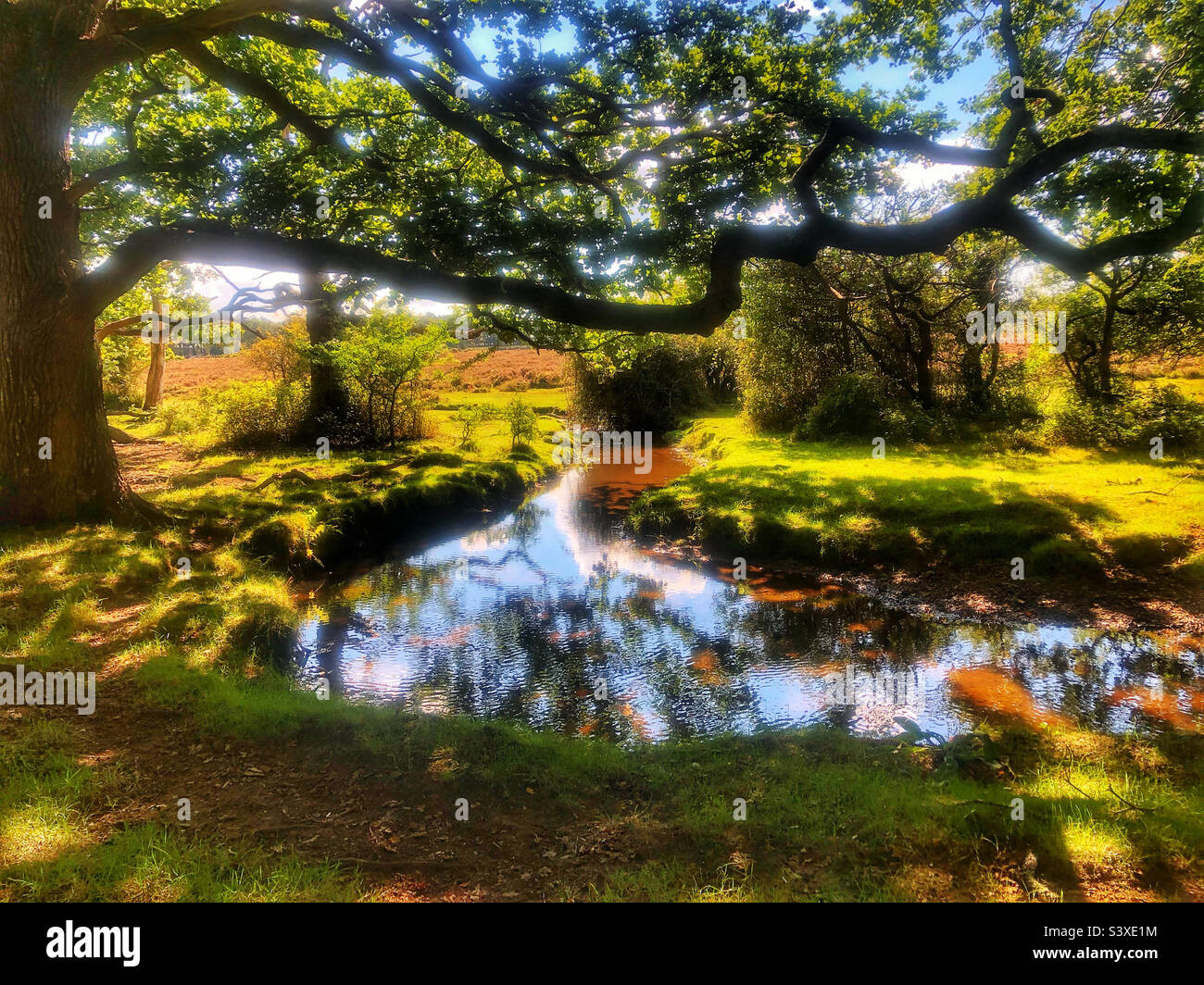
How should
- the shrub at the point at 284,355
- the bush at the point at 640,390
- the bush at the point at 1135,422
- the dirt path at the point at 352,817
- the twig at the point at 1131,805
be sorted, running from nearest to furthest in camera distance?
1. the dirt path at the point at 352,817
2. the twig at the point at 1131,805
3. the bush at the point at 1135,422
4. the shrub at the point at 284,355
5. the bush at the point at 640,390

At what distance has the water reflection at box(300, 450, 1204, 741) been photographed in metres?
6.40

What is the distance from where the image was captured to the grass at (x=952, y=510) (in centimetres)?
956

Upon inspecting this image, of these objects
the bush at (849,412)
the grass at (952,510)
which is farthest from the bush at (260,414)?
the bush at (849,412)

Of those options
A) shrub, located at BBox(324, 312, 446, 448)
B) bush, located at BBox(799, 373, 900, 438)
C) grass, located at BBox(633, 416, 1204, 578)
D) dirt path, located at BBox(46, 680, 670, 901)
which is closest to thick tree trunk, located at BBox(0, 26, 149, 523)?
dirt path, located at BBox(46, 680, 670, 901)

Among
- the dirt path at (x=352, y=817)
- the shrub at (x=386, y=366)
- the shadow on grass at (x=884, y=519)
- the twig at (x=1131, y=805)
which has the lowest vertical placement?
the dirt path at (x=352, y=817)

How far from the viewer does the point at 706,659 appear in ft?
26.3

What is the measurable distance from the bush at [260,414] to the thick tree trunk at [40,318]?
1094 cm

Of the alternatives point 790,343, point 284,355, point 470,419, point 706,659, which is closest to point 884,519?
point 706,659

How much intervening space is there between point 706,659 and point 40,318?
10645mm

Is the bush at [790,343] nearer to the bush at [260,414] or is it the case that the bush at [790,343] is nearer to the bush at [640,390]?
the bush at [640,390]

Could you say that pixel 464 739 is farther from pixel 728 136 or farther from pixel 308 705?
pixel 728 136

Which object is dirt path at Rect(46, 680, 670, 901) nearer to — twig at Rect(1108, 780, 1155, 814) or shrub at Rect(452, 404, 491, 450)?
twig at Rect(1108, 780, 1155, 814)

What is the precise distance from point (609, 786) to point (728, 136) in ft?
32.4
